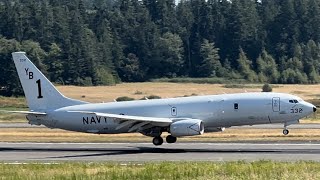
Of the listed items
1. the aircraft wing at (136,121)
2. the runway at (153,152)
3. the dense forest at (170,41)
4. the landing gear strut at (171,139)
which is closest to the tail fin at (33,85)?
the runway at (153,152)

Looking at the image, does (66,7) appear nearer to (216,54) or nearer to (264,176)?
(216,54)

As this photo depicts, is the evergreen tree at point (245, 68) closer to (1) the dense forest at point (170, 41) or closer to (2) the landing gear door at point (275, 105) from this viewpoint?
(1) the dense forest at point (170, 41)

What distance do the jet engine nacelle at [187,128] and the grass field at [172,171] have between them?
1092cm

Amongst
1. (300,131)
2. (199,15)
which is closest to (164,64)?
(199,15)

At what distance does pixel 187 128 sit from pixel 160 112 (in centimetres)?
288

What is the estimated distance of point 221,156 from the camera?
151ft

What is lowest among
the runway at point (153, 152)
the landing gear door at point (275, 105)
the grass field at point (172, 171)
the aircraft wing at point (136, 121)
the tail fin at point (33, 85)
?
the runway at point (153, 152)

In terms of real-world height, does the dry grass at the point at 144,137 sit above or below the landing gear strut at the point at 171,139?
below

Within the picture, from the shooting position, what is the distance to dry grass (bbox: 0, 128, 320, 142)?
57844 mm

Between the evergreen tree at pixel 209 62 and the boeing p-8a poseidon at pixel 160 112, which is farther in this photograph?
the evergreen tree at pixel 209 62

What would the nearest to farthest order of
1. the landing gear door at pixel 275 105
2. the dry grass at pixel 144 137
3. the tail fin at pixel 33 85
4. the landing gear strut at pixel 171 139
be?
1. the landing gear door at pixel 275 105
2. the landing gear strut at pixel 171 139
3. the tail fin at pixel 33 85
4. the dry grass at pixel 144 137

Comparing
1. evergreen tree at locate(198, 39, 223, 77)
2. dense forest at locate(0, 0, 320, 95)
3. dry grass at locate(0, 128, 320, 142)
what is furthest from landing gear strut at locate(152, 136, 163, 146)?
evergreen tree at locate(198, 39, 223, 77)

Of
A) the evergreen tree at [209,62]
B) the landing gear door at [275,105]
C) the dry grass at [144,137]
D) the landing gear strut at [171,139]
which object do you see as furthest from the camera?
the evergreen tree at [209,62]

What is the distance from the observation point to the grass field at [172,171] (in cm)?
3508
